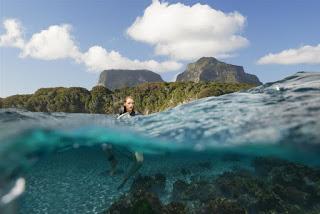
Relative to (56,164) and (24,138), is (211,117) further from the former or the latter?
(56,164)

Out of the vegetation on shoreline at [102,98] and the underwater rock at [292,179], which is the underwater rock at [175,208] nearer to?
the underwater rock at [292,179]

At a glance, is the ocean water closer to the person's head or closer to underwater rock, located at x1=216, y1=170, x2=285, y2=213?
the person's head

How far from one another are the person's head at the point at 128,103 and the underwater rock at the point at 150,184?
4028 mm

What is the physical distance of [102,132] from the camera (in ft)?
54.6

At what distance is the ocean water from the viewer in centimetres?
1417

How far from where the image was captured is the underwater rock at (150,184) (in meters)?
16.5

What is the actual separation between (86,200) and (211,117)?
640 centimetres

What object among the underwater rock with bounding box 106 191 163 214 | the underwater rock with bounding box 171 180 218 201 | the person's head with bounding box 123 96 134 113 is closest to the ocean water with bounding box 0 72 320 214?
the underwater rock with bounding box 171 180 218 201

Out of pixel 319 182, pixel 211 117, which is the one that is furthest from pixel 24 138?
pixel 319 182

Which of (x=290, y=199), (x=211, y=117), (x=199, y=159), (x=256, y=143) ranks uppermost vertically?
(x=211, y=117)

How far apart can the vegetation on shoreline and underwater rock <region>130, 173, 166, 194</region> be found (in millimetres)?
90359

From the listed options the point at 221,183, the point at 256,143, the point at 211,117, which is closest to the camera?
the point at 211,117

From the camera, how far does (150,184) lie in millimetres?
16859

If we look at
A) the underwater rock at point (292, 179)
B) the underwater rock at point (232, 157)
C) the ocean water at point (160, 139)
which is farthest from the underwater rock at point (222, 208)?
the underwater rock at point (232, 157)
